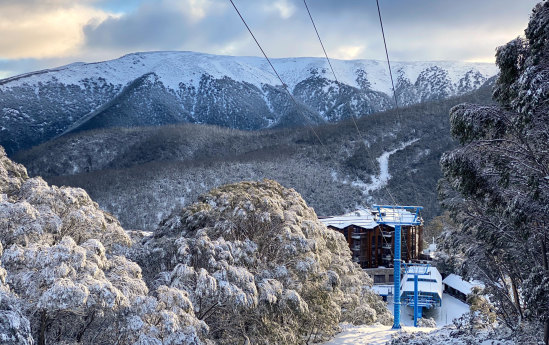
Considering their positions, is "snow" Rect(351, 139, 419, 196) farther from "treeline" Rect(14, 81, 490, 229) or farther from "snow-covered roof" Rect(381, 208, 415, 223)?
"snow-covered roof" Rect(381, 208, 415, 223)

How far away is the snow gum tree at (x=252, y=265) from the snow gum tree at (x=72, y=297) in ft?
3.61

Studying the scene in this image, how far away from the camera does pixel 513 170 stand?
28.3ft

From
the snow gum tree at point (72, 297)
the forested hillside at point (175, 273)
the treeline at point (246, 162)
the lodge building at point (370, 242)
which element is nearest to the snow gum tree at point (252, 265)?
the forested hillside at point (175, 273)

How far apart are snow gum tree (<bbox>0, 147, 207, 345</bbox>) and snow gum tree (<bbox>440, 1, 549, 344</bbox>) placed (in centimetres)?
604

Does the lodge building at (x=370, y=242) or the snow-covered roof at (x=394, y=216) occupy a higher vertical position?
the snow-covered roof at (x=394, y=216)

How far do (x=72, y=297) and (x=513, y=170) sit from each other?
25.9 ft

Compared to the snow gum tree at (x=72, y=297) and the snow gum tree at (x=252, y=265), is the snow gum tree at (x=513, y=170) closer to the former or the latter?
→ the snow gum tree at (x=252, y=265)

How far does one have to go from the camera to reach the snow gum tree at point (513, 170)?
23.3 feet

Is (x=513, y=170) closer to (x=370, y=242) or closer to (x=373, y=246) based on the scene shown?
(x=370, y=242)

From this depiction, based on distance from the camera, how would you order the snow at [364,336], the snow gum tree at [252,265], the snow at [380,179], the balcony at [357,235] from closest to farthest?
1. the snow gum tree at [252,265]
2. the snow at [364,336]
3. the balcony at [357,235]
4. the snow at [380,179]

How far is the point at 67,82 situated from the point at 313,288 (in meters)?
207

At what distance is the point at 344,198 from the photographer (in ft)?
219

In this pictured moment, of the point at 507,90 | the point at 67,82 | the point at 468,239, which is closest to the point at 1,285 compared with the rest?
the point at 507,90

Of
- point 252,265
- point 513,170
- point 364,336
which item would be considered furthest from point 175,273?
point 513,170
